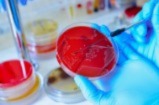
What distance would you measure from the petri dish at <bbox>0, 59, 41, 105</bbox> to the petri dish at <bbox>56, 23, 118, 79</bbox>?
4.7 inches

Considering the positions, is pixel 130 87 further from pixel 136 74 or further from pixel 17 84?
Result: pixel 17 84

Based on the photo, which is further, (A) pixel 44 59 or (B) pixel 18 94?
(A) pixel 44 59

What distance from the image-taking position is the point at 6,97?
26.5 inches

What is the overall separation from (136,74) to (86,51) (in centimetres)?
14

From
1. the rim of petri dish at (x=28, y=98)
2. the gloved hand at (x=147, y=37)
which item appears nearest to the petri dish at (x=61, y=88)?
the rim of petri dish at (x=28, y=98)

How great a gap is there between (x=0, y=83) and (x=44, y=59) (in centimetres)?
19

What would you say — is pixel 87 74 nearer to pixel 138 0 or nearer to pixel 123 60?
pixel 123 60

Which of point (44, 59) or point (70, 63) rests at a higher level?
point (70, 63)

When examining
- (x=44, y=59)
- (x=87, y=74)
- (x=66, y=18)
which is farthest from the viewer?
(x=66, y=18)

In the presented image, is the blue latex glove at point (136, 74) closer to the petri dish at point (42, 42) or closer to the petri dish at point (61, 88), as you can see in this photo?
the petri dish at point (61, 88)

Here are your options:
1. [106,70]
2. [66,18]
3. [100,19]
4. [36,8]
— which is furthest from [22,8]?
[106,70]

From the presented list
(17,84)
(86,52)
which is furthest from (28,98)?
(86,52)

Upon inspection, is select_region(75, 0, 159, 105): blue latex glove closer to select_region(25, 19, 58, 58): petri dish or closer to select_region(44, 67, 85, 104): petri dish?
select_region(44, 67, 85, 104): petri dish

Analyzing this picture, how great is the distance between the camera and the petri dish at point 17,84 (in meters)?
0.66
